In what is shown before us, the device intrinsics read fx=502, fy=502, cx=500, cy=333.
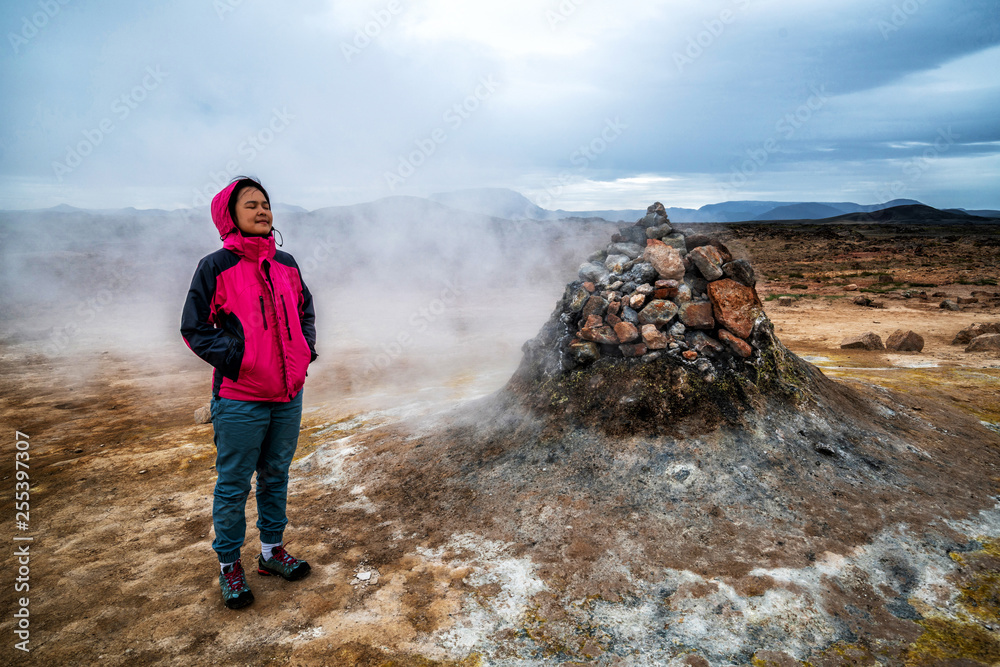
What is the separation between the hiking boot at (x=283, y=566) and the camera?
243 centimetres

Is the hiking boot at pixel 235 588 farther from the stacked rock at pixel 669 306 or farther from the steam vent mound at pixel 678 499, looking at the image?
the stacked rock at pixel 669 306

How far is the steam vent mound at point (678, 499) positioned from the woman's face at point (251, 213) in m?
1.74

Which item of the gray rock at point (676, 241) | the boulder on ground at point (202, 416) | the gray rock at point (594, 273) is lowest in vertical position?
the boulder on ground at point (202, 416)

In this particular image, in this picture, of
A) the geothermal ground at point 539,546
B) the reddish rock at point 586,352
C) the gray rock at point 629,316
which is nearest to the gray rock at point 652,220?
the gray rock at point 629,316

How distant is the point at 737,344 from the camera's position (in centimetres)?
338

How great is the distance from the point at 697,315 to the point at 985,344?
6.03 metres

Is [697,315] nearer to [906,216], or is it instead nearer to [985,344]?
[985,344]

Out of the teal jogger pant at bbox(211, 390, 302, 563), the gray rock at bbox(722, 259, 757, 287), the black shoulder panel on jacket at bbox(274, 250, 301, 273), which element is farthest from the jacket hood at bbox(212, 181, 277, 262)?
the gray rock at bbox(722, 259, 757, 287)

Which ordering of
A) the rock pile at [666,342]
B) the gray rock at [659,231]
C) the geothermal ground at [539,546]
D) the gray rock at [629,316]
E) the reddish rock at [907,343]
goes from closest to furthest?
the geothermal ground at [539,546]
the rock pile at [666,342]
the gray rock at [629,316]
the gray rock at [659,231]
the reddish rock at [907,343]

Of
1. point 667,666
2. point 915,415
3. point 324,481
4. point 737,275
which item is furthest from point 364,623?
point 915,415

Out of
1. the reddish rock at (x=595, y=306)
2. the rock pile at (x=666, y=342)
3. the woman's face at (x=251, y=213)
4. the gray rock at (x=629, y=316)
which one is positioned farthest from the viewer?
the reddish rock at (x=595, y=306)

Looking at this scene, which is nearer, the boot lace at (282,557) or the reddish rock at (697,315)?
the boot lace at (282,557)

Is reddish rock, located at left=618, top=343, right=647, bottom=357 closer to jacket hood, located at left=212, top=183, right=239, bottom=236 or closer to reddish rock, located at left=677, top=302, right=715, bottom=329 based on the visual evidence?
reddish rock, located at left=677, top=302, right=715, bottom=329

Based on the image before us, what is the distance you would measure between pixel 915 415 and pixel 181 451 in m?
6.15
